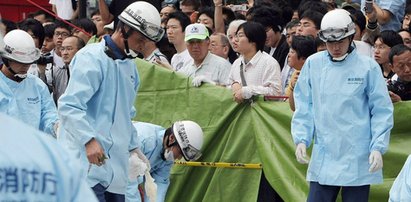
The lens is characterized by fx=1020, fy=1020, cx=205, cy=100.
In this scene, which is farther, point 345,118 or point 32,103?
point 32,103

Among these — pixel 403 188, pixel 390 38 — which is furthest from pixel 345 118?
pixel 390 38

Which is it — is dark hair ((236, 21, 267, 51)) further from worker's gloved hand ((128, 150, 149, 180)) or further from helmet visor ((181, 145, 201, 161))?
worker's gloved hand ((128, 150, 149, 180))

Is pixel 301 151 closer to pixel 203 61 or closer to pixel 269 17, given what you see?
pixel 203 61

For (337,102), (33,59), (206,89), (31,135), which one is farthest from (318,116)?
(31,135)

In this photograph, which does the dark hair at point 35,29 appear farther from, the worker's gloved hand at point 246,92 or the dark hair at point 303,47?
the dark hair at point 303,47

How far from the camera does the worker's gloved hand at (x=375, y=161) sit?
7234 mm

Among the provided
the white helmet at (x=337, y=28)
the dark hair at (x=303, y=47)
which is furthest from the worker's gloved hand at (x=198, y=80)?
the white helmet at (x=337, y=28)

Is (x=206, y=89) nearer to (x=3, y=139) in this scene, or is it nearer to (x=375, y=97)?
(x=375, y=97)

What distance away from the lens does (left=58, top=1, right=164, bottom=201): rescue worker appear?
6.68 m

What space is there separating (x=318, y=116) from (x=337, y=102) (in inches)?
7.9

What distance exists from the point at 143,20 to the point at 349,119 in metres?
1.71

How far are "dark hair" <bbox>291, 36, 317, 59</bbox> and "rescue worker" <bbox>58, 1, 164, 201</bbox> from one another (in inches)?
87.0

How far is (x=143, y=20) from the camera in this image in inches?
271

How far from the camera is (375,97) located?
7445 mm
